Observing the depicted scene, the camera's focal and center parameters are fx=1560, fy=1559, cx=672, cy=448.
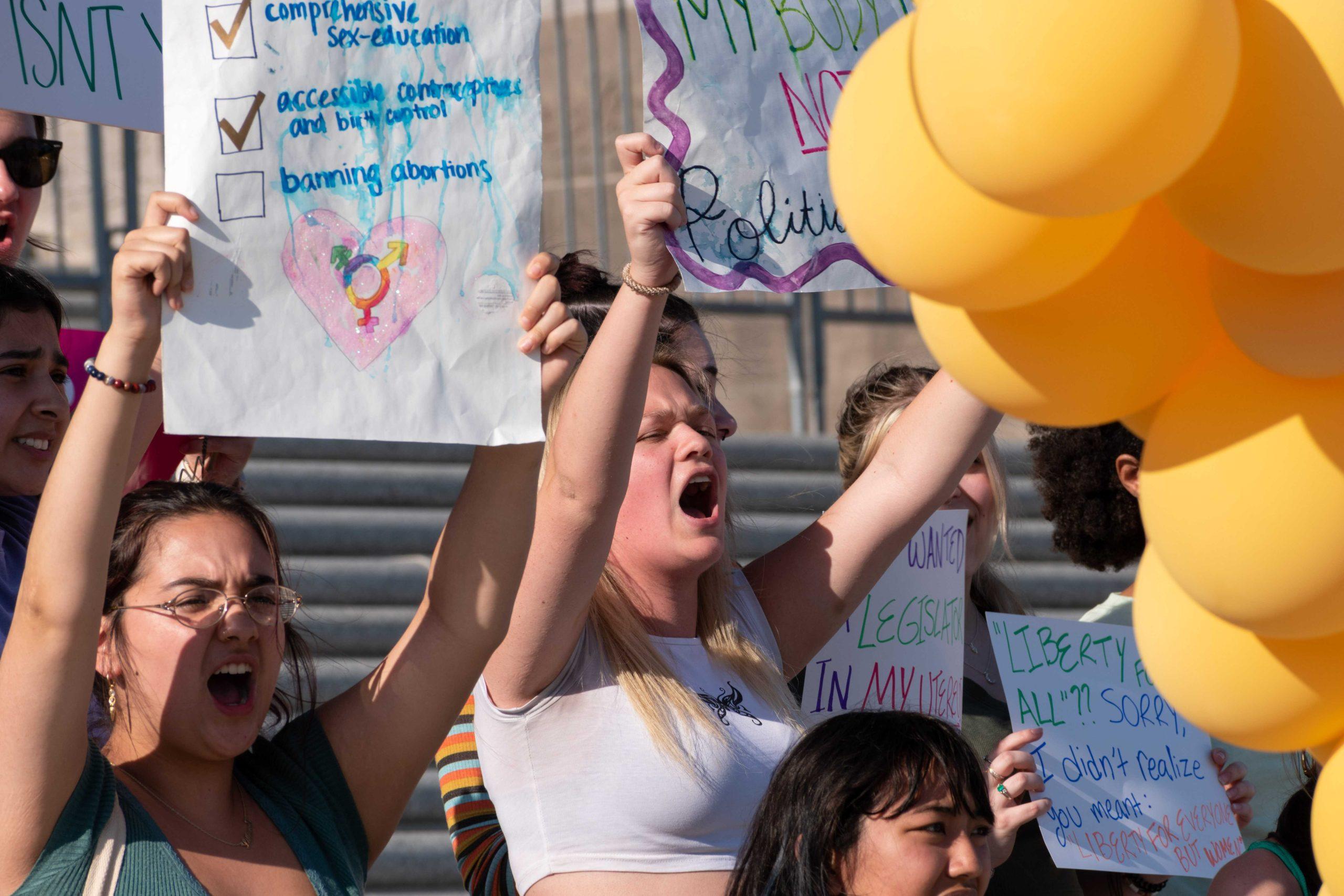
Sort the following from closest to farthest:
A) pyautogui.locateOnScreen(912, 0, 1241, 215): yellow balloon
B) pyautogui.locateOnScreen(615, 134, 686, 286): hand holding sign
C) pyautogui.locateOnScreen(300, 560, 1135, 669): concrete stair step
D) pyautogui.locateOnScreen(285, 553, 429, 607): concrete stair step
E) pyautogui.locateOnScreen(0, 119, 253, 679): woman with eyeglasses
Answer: pyautogui.locateOnScreen(912, 0, 1241, 215): yellow balloon
pyautogui.locateOnScreen(615, 134, 686, 286): hand holding sign
pyautogui.locateOnScreen(0, 119, 253, 679): woman with eyeglasses
pyautogui.locateOnScreen(300, 560, 1135, 669): concrete stair step
pyautogui.locateOnScreen(285, 553, 429, 607): concrete stair step

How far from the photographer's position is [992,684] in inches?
109

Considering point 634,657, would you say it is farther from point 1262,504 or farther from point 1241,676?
point 1262,504

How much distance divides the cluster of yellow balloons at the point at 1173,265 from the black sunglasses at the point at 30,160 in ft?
5.37

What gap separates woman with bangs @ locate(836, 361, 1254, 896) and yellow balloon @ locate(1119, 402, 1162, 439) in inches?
44.3

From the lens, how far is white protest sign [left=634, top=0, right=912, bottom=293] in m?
1.96

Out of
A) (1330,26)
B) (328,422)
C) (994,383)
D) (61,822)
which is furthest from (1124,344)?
(61,822)

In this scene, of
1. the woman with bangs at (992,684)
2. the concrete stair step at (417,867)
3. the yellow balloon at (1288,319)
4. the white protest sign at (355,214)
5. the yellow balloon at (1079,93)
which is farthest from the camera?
the concrete stair step at (417,867)

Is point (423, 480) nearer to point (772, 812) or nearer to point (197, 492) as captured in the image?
point (197, 492)

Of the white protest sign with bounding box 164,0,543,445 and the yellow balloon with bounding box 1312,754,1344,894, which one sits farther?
the white protest sign with bounding box 164,0,543,445

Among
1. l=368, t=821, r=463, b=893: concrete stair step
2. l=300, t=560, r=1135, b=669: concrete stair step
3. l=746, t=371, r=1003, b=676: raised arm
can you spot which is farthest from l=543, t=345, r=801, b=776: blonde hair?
l=368, t=821, r=463, b=893: concrete stair step

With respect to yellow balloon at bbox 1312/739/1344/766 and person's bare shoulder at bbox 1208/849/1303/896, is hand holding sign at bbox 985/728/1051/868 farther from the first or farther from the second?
yellow balloon at bbox 1312/739/1344/766

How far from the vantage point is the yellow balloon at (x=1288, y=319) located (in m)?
1.12

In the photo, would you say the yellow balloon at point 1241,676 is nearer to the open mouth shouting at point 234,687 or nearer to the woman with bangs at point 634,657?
the woman with bangs at point 634,657

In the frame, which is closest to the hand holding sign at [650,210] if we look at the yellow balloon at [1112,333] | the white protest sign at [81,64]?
the yellow balloon at [1112,333]
